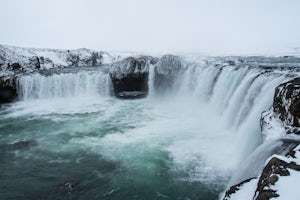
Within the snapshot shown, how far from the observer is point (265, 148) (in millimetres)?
5297

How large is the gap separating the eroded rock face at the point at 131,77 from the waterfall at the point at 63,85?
141 centimetres

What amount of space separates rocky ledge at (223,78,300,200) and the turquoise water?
243 cm

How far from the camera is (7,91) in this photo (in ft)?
67.7

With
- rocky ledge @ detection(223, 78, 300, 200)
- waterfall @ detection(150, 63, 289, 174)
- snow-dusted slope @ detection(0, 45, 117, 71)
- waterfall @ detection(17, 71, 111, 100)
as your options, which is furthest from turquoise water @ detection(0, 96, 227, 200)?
snow-dusted slope @ detection(0, 45, 117, 71)

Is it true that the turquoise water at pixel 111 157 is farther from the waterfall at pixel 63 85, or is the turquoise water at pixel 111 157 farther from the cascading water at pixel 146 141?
the waterfall at pixel 63 85

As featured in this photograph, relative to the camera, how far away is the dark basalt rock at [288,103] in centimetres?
531

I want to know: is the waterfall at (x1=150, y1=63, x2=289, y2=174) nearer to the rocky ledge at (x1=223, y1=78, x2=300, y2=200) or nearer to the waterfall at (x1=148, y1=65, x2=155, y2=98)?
the rocky ledge at (x1=223, y1=78, x2=300, y2=200)

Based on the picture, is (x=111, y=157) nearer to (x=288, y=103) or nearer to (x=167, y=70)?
(x=288, y=103)

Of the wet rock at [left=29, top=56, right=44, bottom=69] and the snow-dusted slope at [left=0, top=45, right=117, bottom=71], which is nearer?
the wet rock at [left=29, top=56, right=44, bottom=69]

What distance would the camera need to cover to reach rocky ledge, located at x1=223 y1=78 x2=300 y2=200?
10.4 feet

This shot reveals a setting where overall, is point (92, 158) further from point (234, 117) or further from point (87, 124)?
point (234, 117)

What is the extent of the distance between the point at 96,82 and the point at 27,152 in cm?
1261

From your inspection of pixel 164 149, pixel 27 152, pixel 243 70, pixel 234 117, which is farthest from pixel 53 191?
pixel 243 70

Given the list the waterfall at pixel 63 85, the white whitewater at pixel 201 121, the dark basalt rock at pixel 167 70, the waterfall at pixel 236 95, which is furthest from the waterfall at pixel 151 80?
the waterfall at pixel 63 85
